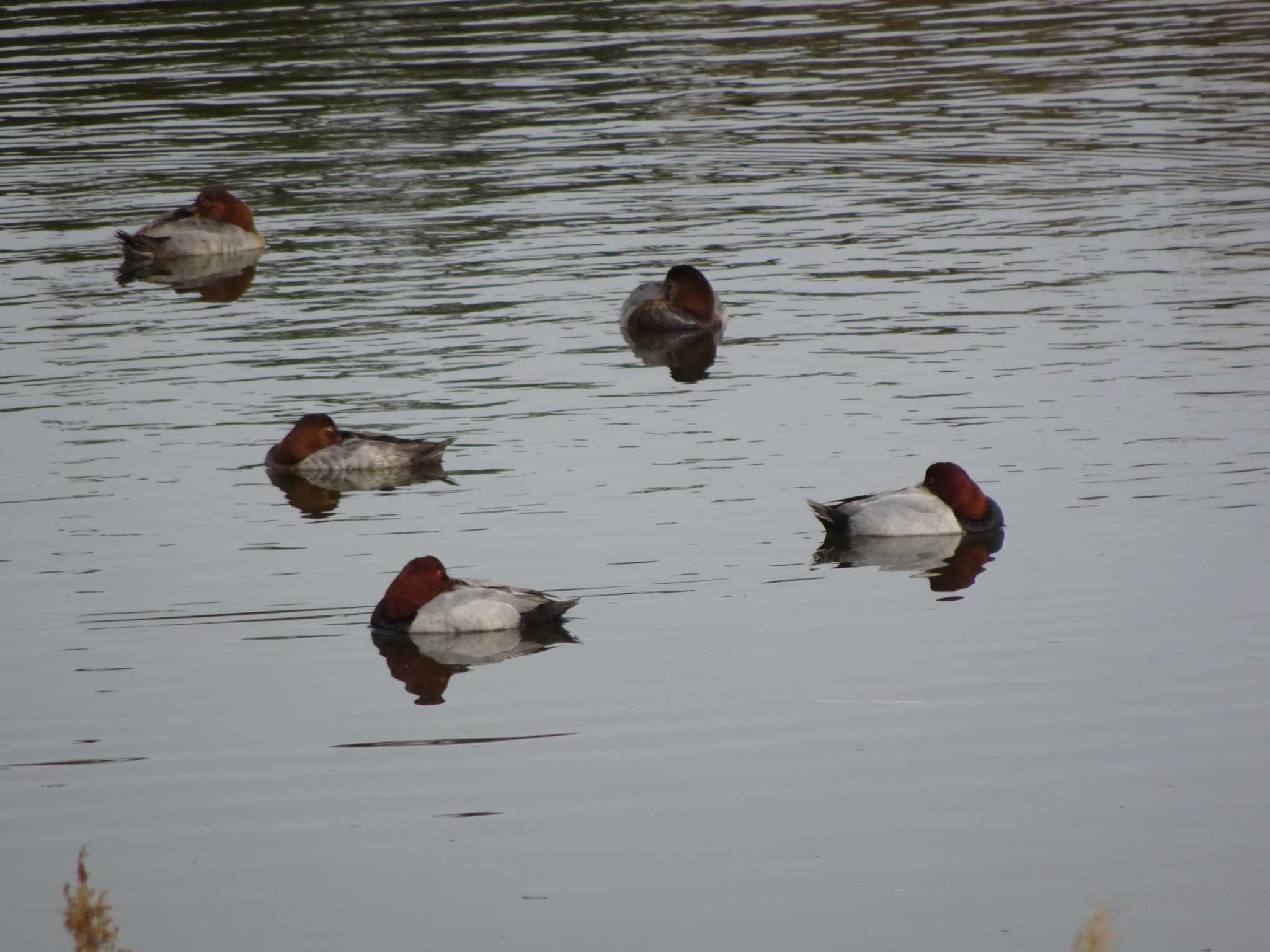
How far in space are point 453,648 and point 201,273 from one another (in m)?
14.0

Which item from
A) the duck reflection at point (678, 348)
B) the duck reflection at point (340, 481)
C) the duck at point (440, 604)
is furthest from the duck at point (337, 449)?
A: the duck reflection at point (678, 348)

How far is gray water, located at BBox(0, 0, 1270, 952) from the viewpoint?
9383mm

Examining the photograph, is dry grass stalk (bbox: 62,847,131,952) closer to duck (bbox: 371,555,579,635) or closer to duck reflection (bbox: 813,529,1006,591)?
duck (bbox: 371,555,579,635)

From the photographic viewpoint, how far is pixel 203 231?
25.8 meters

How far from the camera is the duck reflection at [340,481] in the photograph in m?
16.4

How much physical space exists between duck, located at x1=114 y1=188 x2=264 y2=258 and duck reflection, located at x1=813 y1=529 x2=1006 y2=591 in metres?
13.3

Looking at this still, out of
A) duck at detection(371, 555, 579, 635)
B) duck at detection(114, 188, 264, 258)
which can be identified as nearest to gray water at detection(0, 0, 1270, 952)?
duck at detection(371, 555, 579, 635)

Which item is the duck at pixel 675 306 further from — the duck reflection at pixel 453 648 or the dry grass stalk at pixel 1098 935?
the dry grass stalk at pixel 1098 935

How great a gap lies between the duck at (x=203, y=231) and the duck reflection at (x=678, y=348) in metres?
6.75

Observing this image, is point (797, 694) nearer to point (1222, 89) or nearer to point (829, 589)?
point (829, 589)

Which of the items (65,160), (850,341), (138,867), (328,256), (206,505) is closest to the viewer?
(138,867)

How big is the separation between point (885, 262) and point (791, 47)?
17834mm

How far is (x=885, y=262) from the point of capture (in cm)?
2317

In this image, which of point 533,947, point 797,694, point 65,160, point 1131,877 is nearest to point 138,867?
point 533,947
